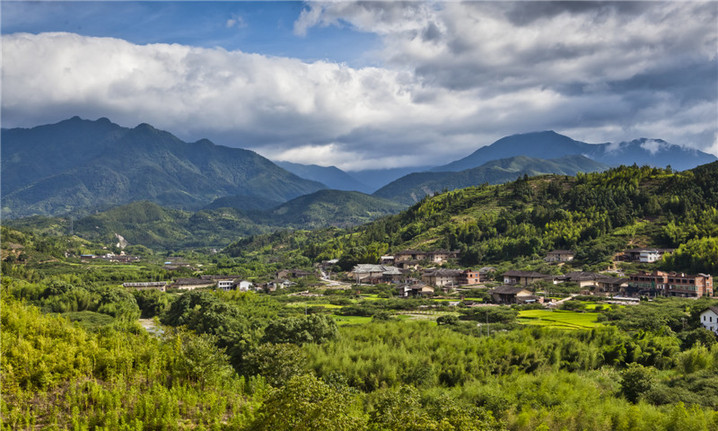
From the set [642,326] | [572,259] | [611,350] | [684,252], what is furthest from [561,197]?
[611,350]

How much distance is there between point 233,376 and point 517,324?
1026 inches

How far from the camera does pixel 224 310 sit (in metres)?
48.6

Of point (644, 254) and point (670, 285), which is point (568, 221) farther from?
point (670, 285)

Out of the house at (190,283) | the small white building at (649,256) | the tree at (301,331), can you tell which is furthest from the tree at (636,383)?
the house at (190,283)

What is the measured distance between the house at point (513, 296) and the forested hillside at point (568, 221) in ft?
81.1

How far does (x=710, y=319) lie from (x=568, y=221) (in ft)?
214

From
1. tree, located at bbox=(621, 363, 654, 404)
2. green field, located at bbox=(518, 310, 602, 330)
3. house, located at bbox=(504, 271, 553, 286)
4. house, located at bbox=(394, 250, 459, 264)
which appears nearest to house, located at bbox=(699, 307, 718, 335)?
green field, located at bbox=(518, 310, 602, 330)

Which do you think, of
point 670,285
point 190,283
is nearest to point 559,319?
point 670,285

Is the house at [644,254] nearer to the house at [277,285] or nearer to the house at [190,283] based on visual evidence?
the house at [277,285]

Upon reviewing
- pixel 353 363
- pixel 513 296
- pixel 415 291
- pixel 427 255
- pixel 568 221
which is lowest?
pixel 353 363

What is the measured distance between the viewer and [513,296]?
64500 mm

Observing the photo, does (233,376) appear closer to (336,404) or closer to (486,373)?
(486,373)

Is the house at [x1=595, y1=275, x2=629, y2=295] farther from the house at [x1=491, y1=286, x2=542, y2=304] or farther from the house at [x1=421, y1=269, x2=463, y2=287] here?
the house at [x1=421, y1=269, x2=463, y2=287]

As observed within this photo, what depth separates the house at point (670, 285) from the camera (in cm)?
6450
